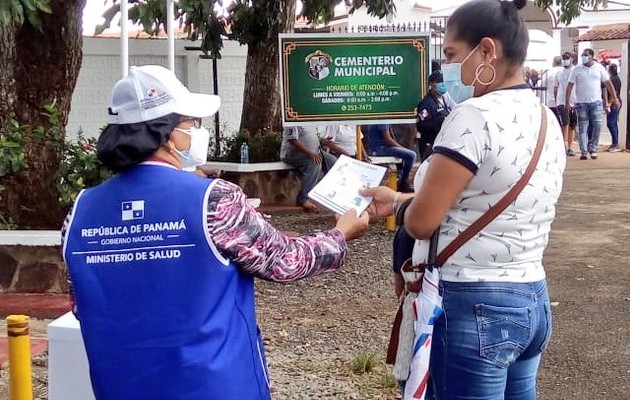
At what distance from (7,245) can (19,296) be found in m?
0.39

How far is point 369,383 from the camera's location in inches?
204

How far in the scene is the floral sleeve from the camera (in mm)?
2398

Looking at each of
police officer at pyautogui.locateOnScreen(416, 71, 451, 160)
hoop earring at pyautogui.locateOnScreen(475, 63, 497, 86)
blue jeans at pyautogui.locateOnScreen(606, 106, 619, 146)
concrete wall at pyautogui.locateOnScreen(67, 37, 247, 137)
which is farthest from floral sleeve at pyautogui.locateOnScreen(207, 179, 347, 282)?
blue jeans at pyautogui.locateOnScreen(606, 106, 619, 146)

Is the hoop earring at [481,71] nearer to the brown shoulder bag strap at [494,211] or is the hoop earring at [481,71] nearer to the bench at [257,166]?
the brown shoulder bag strap at [494,211]

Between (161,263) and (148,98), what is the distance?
451 millimetres

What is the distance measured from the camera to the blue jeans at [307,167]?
11.2 meters

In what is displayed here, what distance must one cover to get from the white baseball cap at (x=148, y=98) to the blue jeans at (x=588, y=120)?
588 inches

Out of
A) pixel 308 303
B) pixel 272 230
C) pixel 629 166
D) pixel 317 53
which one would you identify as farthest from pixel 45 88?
pixel 629 166

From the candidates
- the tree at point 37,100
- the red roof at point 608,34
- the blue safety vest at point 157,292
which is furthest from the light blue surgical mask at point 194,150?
the red roof at point 608,34

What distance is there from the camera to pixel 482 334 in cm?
272

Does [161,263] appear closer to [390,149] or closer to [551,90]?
[390,149]

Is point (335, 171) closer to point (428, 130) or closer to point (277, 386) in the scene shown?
point (277, 386)

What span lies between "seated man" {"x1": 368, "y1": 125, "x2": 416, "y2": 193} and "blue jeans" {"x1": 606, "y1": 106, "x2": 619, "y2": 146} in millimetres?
7263

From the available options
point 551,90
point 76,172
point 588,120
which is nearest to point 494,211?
point 76,172
